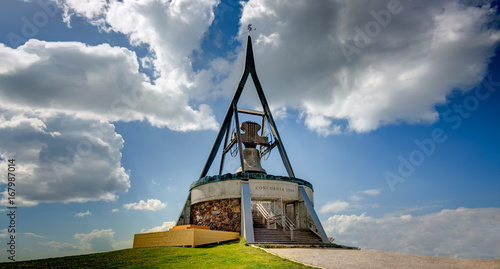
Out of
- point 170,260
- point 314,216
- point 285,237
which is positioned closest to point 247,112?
point 314,216

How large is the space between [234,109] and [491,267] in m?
23.5

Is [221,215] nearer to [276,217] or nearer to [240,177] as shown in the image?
[240,177]

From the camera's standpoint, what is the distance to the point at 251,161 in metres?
27.9

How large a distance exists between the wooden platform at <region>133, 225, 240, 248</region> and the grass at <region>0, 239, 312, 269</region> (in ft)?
6.75

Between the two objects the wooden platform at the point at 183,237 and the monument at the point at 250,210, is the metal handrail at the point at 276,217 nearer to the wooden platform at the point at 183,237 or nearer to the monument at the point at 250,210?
the monument at the point at 250,210

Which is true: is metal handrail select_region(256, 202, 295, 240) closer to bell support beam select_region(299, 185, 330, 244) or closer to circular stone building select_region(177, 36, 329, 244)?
circular stone building select_region(177, 36, 329, 244)

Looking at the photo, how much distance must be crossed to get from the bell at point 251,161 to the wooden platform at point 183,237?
29.2ft

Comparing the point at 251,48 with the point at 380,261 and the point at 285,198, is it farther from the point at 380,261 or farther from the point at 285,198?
the point at 380,261

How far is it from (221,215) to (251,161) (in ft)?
25.2

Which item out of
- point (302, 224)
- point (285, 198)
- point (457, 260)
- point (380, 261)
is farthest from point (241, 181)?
point (457, 260)

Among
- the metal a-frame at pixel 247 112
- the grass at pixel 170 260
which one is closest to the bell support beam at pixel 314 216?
the metal a-frame at pixel 247 112

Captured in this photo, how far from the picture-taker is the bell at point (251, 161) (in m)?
27.3

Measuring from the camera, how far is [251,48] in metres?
30.4

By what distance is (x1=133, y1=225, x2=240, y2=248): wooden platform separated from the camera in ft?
54.6
